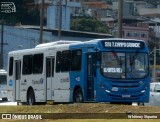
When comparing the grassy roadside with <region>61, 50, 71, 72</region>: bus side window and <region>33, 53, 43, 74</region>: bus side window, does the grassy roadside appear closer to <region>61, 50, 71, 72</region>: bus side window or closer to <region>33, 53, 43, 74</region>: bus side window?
<region>61, 50, 71, 72</region>: bus side window

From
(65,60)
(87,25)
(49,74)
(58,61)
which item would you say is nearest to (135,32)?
(87,25)

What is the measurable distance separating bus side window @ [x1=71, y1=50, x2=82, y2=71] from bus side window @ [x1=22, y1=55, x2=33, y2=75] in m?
4.63

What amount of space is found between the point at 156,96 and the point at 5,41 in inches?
1890

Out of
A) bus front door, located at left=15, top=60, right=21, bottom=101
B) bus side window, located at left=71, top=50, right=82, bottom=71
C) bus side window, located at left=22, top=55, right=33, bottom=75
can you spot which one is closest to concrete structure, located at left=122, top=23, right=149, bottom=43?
bus front door, located at left=15, top=60, right=21, bottom=101

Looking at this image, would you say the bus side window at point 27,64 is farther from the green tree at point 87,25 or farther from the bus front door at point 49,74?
the green tree at point 87,25

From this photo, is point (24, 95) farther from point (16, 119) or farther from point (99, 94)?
point (16, 119)

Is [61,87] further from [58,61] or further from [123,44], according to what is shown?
[123,44]

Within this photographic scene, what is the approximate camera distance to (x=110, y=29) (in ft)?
355

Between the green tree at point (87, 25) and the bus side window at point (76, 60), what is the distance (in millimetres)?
73191

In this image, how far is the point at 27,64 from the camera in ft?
112

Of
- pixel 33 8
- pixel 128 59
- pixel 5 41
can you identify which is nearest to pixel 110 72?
pixel 128 59

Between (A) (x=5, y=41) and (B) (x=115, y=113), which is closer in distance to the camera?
(B) (x=115, y=113)

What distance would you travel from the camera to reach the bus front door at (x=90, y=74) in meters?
28.0

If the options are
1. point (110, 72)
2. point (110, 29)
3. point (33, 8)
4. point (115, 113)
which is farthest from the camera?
point (110, 29)
